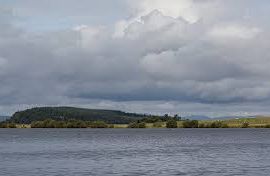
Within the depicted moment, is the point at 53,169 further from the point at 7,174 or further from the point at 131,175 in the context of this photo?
the point at 131,175

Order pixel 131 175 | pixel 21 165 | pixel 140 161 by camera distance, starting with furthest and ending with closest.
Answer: pixel 140 161, pixel 21 165, pixel 131 175

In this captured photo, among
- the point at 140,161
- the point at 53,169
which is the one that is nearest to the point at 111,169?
the point at 53,169

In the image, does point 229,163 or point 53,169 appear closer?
point 53,169

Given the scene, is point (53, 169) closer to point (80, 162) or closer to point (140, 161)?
point (80, 162)

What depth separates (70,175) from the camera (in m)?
64.3

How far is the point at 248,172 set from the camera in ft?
218

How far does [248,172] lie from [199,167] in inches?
337

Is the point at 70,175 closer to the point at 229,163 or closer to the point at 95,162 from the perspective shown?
the point at 95,162

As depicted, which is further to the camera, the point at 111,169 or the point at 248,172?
the point at 111,169

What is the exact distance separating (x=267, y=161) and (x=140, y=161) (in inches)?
742

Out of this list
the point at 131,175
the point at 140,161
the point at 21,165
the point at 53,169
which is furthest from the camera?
the point at 140,161

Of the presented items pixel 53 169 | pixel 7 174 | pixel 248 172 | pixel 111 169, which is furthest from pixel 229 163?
pixel 7 174

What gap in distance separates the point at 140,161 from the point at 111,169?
13.1 metres

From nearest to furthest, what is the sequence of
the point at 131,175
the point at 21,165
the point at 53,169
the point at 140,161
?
the point at 131,175, the point at 53,169, the point at 21,165, the point at 140,161
